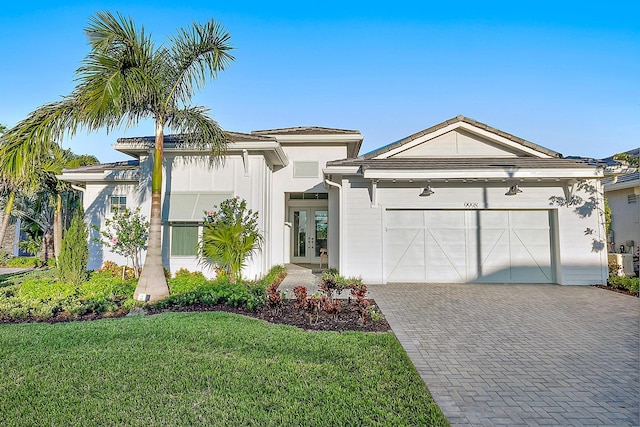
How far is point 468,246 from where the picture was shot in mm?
12078

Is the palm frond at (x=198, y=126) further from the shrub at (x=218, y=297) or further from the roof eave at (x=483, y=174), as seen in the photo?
the roof eave at (x=483, y=174)

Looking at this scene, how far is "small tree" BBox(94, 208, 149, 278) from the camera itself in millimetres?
11656

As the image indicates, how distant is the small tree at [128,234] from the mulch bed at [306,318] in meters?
4.86

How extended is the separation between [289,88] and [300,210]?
6327 mm

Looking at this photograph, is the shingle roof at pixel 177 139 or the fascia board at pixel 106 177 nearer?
the shingle roof at pixel 177 139

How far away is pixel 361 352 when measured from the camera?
5.14 metres

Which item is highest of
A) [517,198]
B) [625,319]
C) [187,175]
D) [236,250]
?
[187,175]

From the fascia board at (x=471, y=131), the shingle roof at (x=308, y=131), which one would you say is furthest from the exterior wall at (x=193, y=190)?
the shingle roof at (x=308, y=131)

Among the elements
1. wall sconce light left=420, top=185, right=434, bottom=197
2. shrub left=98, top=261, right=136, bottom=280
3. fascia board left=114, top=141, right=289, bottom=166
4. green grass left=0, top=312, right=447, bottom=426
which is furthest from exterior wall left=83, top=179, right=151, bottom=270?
wall sconce light left=420, top=185, right=434, bottom=197

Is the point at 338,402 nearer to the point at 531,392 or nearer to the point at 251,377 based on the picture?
the point at 251,377

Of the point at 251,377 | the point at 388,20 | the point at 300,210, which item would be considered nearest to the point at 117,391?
the point at 251,377

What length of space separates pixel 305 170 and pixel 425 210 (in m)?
6.41

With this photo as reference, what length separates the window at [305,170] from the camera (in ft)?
53.0

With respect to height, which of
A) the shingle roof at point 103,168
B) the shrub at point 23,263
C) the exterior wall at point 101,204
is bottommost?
the shrub at point 23,263
